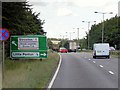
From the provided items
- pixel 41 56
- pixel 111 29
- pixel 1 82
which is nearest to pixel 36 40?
pixel 41 56

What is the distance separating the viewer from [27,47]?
120ft

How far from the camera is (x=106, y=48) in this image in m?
55.3

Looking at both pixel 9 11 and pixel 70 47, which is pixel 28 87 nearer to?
pixel 9 11

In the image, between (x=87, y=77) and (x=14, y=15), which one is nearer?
(x=87, y=77)

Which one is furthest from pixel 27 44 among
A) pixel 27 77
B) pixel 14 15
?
pixel 27 77

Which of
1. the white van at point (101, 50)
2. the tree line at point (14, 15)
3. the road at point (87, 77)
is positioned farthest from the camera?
the white van at point (101, 50)

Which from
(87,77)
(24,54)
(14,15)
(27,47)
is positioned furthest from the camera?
(27,47)

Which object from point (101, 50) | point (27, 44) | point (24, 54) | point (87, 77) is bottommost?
point (87, 77)

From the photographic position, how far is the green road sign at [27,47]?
36156 mm

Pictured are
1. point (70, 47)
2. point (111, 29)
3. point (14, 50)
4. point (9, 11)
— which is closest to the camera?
point (9, 11)

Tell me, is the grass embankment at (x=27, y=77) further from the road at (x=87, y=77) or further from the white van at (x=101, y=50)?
the white van at (x=101, y=50)

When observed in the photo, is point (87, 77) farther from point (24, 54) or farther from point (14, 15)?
point (24, 54)

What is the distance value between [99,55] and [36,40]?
68.6ft

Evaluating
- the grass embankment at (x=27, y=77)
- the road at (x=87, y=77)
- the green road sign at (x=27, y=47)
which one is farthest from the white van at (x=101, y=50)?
the grass embankment at (x=27, y=77)
